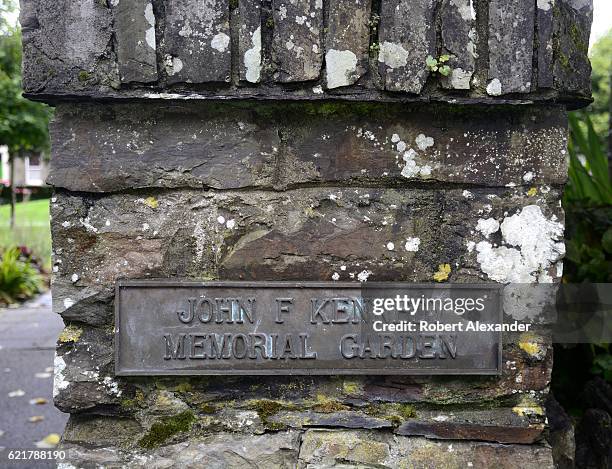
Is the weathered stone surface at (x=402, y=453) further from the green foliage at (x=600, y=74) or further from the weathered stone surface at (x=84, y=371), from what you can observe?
the green foliage at (x=600, y=74)

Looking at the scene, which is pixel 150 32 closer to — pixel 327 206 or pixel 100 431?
pixel 327 206

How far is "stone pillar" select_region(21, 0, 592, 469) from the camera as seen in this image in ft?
4.98

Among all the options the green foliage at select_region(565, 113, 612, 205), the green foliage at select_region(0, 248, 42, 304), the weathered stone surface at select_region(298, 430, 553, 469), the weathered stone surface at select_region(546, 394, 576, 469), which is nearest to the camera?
the weathered stone surface at select_region(298, 430, 553, 469)

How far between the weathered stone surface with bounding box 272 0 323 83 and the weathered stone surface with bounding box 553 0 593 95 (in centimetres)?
64

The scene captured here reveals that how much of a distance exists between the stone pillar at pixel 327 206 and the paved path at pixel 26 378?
1.25 metres

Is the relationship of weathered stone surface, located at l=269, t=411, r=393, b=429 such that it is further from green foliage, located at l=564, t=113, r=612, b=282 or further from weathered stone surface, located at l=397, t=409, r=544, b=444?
green foliage, located at l=564, t=113, r=612, b=282

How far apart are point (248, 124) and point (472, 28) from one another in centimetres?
66

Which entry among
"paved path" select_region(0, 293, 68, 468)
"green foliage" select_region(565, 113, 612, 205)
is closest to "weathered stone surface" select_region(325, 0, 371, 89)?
"green foliage" select_region(565, 113, 612, 205)

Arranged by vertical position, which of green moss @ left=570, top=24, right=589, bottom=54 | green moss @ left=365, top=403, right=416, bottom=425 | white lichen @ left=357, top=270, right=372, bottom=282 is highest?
green moss @ left=570, top=24, right=589, bottom=54

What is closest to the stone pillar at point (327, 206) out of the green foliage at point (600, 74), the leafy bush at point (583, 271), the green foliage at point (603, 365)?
the green foliage at point (603, 365)

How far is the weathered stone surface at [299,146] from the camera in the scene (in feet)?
5.17

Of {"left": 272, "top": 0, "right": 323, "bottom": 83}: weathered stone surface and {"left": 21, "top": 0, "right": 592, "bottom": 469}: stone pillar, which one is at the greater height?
{"left": 272, "top": 0, "right": 323, "bottom": 83}: weathered stone surface

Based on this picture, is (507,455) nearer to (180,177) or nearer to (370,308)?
(370,308)

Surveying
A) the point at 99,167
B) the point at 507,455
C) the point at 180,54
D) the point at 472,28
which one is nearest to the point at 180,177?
the point at 99,167
